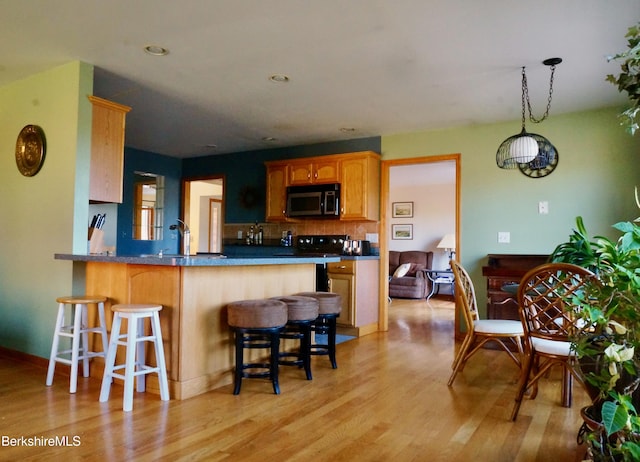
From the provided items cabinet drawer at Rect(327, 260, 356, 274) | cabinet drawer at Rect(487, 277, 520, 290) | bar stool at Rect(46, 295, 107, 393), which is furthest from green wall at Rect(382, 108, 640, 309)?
bar stool at Rect(46, 295, 107, 393)

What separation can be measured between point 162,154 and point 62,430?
5459mm

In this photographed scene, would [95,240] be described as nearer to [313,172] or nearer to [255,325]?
[255,325]

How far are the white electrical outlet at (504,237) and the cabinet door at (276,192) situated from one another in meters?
2.73

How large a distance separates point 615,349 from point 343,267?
12.4 ft

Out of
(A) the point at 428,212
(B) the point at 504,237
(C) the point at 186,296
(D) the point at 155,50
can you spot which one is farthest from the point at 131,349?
(A) the point at 428,212

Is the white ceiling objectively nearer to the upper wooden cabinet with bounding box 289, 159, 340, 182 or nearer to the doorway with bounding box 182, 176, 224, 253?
the upper wooden cabinet with bounding box 289, 159, 340, 182

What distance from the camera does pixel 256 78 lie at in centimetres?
376

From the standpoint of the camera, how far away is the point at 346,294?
511 cm

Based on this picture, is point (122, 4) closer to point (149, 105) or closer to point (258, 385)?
point (149, 105)

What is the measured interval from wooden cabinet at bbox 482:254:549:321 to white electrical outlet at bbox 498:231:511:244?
187 millimetres

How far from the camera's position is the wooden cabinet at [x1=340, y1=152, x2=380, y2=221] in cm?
542

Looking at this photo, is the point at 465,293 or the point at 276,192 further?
the point at 276,192

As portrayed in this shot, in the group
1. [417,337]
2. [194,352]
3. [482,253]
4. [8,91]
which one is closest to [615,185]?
[482,253]

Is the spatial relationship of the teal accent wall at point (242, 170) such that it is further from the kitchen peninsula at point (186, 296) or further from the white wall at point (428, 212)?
the kitchen peninsula at point (186, 296)
